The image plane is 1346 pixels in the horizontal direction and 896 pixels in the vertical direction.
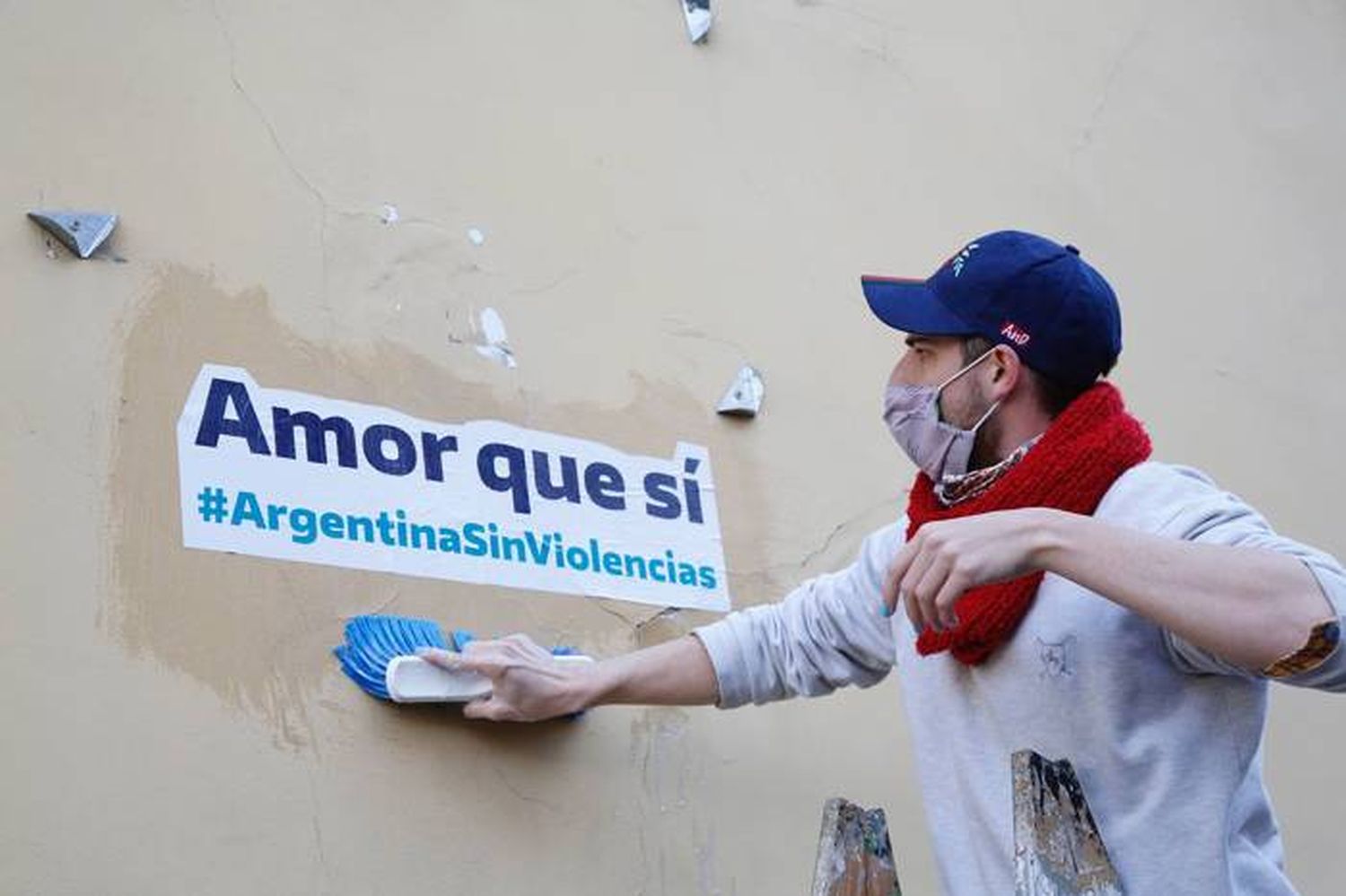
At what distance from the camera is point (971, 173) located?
367 cm

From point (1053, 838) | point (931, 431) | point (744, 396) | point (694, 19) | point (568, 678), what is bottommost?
point (1053, 838)

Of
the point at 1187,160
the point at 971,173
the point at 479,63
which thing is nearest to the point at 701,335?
the point at 479,63

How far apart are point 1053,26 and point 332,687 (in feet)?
7.34

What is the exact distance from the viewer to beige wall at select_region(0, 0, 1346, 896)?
240 cm

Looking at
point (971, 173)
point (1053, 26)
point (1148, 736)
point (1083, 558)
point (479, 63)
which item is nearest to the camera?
point (1083, 558)

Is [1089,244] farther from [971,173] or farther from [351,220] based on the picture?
[351,220]

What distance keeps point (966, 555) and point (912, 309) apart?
60 cm

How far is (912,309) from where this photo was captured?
2.54 meters

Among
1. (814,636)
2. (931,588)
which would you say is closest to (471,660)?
(814,636)

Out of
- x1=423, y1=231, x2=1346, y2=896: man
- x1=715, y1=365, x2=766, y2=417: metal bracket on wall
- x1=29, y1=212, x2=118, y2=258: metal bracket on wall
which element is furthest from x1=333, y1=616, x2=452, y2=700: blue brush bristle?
x1=715, y1=365, x2=766, y2=417: metal bracket on wall

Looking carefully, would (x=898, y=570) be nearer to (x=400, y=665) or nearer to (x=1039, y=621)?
(x=1039, y=621)

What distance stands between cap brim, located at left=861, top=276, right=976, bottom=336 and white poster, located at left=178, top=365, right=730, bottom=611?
523mm

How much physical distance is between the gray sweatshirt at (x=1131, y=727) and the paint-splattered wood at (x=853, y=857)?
0.65ft

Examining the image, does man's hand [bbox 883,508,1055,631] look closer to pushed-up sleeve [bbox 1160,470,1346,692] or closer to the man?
the man
